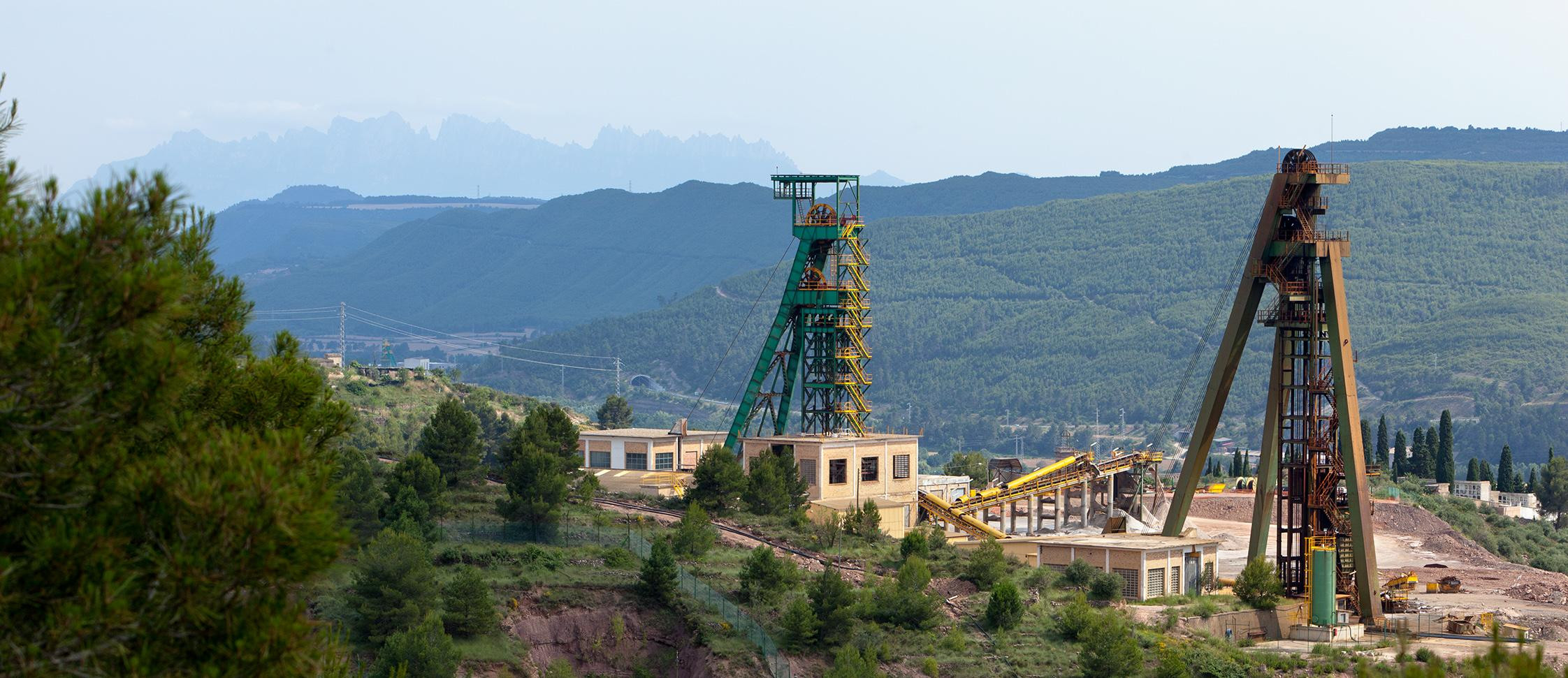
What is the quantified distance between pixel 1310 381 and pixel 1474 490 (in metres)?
55.1

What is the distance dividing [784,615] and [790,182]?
1079 inches

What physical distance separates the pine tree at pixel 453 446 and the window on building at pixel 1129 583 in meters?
19.7

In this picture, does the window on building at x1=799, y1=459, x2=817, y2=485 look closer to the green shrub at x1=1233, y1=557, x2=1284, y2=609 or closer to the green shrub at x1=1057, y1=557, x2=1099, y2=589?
the green shrub at x1=1057, y1=557, x2=1099, y2=589

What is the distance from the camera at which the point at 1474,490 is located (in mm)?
106438

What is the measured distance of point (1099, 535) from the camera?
62594 millimetres

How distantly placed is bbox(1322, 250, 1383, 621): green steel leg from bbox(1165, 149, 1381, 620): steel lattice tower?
37 mm

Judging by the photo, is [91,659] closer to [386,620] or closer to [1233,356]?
[386,620]

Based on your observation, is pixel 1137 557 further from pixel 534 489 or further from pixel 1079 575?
pixel 534 489

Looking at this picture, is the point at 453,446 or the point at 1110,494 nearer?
the point at 453,446

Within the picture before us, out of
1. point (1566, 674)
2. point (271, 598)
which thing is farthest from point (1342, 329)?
point (271, 598)

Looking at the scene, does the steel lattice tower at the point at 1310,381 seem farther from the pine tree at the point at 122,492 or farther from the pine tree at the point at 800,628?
the pine tree at the point at 122,492

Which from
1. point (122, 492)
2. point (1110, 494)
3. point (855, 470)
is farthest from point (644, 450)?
point (122, 492)

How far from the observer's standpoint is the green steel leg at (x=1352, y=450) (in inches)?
2133

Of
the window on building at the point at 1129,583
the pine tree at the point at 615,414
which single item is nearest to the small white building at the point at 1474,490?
the pine tree at the point at 615,414
